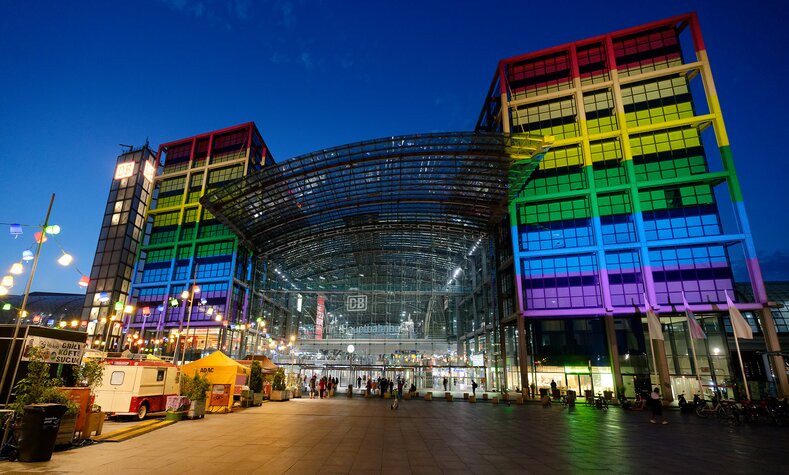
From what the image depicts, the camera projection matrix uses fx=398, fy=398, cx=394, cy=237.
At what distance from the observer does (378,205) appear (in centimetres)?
4850

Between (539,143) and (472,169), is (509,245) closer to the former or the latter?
(472,169)

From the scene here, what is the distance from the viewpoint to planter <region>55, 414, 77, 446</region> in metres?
10.2

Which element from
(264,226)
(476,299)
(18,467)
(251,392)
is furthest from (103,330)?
(18,467)

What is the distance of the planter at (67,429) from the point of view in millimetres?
10196

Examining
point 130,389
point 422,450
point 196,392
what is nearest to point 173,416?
point 196,392

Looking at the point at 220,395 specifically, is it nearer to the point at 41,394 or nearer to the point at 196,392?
the point at 196,392

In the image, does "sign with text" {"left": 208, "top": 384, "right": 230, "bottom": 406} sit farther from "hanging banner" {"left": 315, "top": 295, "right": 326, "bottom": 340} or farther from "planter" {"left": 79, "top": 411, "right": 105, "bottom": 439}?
"hanging banner" {"left": 315, "top": 295, "right": 326, "bottom": 340}

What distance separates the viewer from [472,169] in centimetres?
4034

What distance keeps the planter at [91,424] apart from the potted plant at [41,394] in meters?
0.80

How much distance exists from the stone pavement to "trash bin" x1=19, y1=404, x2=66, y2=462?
0.34 meters

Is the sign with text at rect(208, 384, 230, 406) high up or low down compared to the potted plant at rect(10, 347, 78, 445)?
down

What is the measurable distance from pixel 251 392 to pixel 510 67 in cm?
4310

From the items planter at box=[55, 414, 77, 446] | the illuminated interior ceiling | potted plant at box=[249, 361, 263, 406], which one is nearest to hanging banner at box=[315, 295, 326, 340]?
the illuminated interior ceiling

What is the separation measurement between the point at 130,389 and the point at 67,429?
22.3 feet
